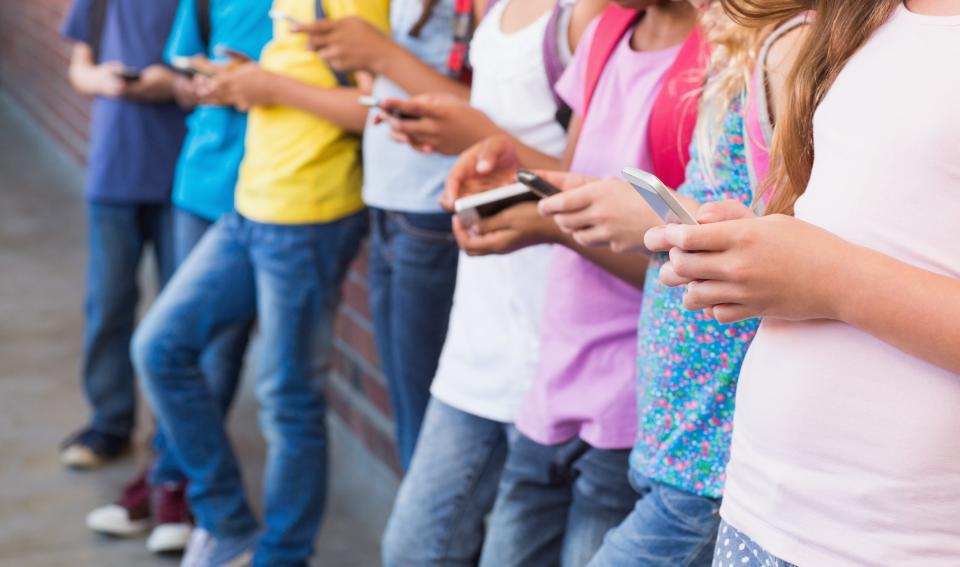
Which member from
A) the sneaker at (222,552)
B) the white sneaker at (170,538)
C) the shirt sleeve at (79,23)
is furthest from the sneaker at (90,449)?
the shirt sleeve at (79,23)

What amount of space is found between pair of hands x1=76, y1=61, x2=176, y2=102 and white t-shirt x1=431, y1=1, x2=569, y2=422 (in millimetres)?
1594

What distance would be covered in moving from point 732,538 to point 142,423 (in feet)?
11.1

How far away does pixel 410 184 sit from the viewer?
8.77ft

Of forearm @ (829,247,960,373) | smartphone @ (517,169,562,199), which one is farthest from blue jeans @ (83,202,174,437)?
forearm @ (829,247,960,373)

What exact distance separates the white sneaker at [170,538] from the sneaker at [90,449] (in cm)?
64

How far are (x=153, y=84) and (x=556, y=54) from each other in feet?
5.98

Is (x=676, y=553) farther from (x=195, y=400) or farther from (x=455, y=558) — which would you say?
(x=195, y=400)

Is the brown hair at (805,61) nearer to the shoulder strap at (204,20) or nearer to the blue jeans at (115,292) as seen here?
the shoulder strap at (204,20)


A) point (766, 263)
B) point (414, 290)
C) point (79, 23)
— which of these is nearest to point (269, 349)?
point (414, 290)

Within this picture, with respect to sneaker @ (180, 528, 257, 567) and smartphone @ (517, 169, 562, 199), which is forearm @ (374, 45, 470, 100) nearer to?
smartphone @ (517, 169, 562, 199)

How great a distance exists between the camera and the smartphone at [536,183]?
68.5 inches

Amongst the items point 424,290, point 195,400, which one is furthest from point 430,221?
point 195,400

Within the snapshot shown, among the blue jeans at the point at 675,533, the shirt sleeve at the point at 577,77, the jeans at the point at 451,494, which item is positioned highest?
the shirt sleeve at the point at 577,77

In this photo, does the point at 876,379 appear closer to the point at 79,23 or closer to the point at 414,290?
the point at 414,290
